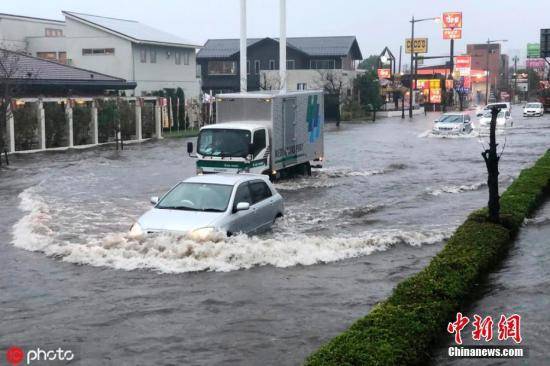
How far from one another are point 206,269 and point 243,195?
2525 mm

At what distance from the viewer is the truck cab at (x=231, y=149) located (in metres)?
22.7

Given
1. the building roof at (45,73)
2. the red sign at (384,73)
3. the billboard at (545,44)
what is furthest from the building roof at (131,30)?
the red sign at (384,73)

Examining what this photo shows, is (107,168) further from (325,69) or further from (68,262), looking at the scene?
(325,69)

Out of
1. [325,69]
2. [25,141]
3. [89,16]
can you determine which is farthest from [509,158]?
[325,69]

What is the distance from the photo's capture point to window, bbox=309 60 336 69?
82.2m

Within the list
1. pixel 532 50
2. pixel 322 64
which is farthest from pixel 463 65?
pixel 322 64

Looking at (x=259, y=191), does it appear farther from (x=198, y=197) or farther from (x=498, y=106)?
(x=498, y=106)

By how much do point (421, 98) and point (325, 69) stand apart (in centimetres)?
3581

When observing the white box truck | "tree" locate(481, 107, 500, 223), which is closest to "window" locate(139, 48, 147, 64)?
the white box truck

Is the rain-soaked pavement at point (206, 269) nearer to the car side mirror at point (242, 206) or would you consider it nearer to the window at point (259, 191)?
the car side mirror at point (242, 206)

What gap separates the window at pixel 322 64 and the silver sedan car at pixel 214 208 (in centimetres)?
6700

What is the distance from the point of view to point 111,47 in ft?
190

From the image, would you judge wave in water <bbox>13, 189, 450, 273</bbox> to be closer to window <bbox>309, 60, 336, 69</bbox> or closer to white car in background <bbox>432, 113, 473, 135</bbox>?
white car in background <bbox>432, 113, 473, 135</bbox>

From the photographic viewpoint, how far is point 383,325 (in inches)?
345
